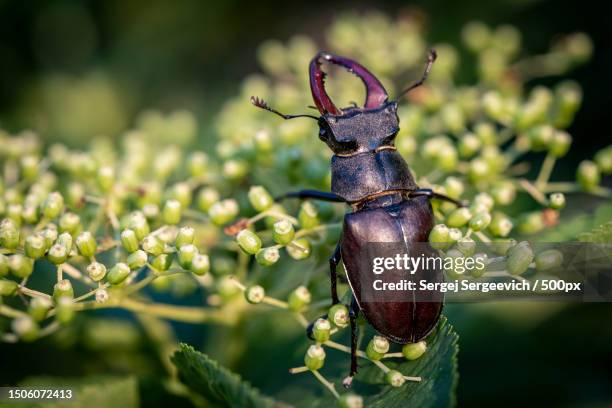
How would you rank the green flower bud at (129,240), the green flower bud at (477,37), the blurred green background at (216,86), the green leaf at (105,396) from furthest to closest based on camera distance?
1. the green flower bud at (477,37)
2. the blurred green background at (216,86)
3. the green leaf at (105,396)
4. the green flower bud at (129,240)

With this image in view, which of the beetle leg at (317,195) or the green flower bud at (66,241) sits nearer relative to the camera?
the green flower bud at (66,241)

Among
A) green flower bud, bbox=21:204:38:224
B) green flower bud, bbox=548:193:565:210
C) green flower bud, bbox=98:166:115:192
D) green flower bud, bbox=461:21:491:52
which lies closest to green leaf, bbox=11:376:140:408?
green flower bud, bbox=21:204:38:224

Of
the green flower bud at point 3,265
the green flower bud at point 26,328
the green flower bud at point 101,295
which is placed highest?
the green flower bud at point 3,265

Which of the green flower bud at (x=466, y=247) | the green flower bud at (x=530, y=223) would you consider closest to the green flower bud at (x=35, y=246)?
the green flower bud at (x=466, y=247)

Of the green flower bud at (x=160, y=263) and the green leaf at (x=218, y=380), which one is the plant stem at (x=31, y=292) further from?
the green leaf at (x=218, y=380)

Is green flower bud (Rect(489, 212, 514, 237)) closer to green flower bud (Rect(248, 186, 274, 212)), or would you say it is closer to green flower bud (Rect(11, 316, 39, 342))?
green flower bud (Rect(248, 186, 274, 212))

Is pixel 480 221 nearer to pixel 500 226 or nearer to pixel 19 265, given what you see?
pixel 500 226

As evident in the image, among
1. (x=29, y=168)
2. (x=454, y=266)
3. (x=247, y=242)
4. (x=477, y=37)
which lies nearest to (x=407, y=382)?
(x=454, y=266)
